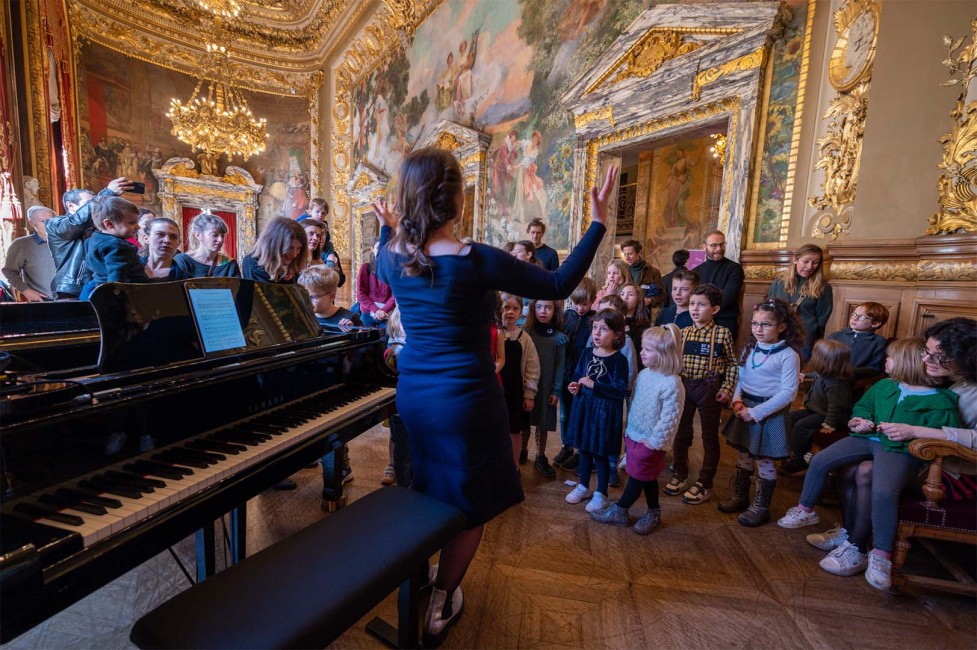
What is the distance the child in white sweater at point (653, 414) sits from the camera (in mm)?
2479

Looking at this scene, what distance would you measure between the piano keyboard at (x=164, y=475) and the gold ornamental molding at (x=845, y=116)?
5.12 meters

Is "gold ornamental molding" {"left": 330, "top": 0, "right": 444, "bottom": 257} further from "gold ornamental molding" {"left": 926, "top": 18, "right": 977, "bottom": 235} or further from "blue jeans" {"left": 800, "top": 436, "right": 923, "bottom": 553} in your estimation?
"blue jeans" {"left": 800, "top": 436, "right": 923, "bottom": 553}

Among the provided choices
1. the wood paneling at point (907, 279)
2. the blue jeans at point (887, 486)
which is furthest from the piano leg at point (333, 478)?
the wood paneling at point (907, 279)

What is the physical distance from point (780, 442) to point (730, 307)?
2.33 m

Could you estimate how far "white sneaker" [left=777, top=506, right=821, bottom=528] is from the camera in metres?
2.70

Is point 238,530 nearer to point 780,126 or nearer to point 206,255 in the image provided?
point 206,255

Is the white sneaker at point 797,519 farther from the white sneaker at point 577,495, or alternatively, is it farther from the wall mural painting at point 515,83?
the wall mural painting at point 515,83

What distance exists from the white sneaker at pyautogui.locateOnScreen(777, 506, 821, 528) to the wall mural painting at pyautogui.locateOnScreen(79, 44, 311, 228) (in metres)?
12.7

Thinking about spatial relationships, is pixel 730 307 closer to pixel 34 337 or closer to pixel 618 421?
pixel 618 421

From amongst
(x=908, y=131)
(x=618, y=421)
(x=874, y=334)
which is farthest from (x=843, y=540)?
Answer: (x=908, y=131)

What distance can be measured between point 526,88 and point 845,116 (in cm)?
500

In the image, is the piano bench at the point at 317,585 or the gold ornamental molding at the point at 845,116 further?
the gold ornamental molding at the point at 845,116

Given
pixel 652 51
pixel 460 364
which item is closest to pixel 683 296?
pixel 460 364

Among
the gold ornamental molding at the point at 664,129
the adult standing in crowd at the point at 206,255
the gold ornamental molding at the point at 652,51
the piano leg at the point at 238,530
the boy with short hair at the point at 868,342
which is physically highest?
the gold ornamental molding at the point at 652,51
